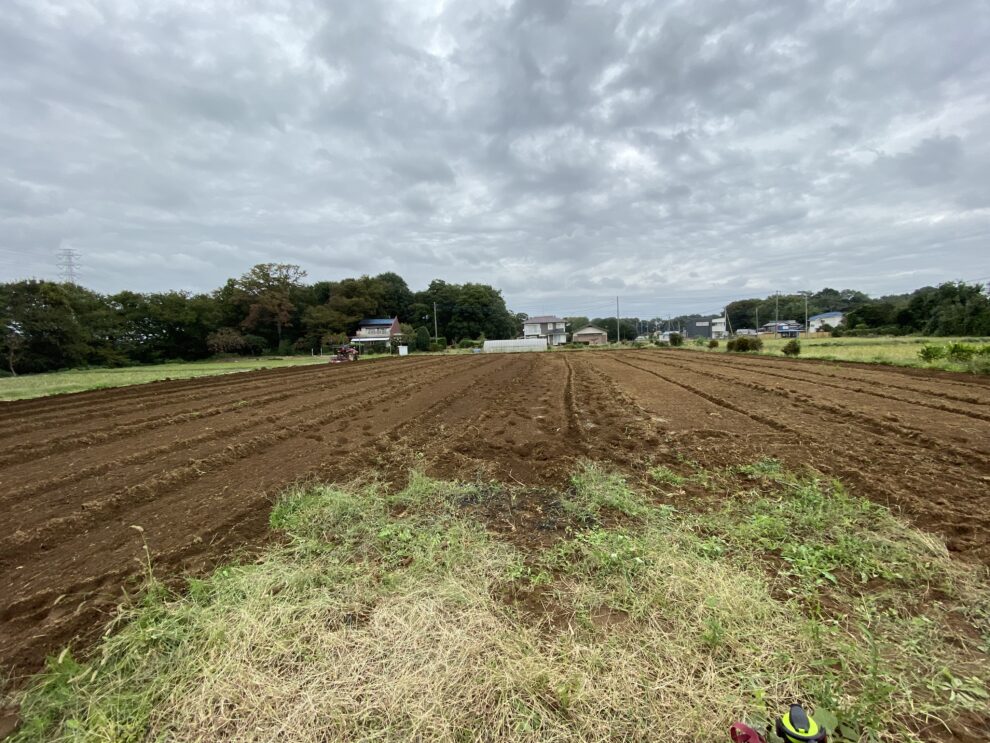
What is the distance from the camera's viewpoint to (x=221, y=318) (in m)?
50.4

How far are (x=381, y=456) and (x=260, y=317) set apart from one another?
5560cm

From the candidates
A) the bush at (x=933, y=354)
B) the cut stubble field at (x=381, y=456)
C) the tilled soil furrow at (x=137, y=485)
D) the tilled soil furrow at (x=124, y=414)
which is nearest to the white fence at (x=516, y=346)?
the bush at (x=933, y=354)

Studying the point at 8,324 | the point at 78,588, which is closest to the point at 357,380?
the point at 78,588

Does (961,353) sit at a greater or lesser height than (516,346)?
greater

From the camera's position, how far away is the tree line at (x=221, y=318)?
103ft

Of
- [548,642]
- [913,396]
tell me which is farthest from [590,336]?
[548,642]

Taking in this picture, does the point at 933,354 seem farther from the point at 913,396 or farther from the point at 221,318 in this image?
the point at 221,318

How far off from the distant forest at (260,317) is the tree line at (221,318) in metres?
0.10

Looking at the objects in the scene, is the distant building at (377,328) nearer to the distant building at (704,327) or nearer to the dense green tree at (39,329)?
the dense green tree at (39,329)

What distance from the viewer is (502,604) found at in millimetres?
2410

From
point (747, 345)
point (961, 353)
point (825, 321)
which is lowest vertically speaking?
point (747, 345)

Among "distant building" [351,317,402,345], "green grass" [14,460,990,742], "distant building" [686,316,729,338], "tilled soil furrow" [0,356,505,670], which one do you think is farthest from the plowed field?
"distant building" [686,316,729,338]

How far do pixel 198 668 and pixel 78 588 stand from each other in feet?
5.55

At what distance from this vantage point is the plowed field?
10.3 feet
